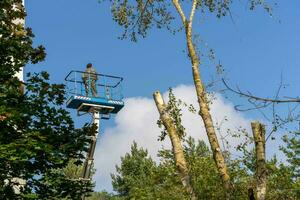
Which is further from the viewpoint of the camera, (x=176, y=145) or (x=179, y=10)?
(x=179, y=10)

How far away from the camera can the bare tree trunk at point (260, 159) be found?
8.94 meters

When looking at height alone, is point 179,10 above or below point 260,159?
above

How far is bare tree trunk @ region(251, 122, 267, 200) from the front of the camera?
8.94 meters

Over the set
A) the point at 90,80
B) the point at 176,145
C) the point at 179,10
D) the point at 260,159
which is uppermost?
the point at 90,80

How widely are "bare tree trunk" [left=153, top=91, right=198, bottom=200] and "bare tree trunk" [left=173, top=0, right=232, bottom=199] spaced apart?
714 millimetres

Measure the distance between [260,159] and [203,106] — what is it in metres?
3.30

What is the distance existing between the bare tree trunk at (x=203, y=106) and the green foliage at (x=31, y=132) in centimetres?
272

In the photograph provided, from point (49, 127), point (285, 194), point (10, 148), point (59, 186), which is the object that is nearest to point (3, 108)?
point (10, 148)

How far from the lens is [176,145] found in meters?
11.9

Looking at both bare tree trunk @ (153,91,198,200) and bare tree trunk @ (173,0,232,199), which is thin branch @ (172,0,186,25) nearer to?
bare tree trunk @ (173,0,232,199)

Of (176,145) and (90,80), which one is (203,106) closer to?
(176,145)

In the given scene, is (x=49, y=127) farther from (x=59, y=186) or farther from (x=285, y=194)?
(x=285, y=194)

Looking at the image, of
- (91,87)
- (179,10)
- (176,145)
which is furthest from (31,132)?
(91,87)

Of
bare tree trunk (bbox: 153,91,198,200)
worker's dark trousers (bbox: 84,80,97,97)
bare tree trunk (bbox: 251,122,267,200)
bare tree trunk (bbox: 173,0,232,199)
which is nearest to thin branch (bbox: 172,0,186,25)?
bare tree trunk (bbox: 173,0,232,199)
